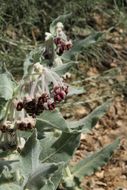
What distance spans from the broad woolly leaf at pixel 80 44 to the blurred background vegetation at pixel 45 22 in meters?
0.95

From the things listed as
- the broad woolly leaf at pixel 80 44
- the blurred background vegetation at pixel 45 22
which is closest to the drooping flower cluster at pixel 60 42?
the broad woolly leaf at pixel 80 44

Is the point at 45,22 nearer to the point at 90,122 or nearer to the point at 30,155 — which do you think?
the point at 90,122

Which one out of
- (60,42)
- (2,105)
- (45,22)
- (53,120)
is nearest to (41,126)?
(53,120)

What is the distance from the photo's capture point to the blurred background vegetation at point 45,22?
3396 millimetres

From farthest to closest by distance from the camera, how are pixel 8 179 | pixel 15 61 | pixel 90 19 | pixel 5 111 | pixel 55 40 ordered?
pixel 90 19
pixel 15 61
pixel 55 40
pixel 5 111
pixel 8 179

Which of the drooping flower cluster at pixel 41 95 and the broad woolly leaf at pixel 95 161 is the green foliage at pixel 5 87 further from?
the broad woolly leaf at pixel 95 161

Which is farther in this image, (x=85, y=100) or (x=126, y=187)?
(x=85, y=100)

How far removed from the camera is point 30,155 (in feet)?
5.37

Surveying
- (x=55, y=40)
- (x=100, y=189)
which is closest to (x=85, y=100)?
(x=100, y=189)

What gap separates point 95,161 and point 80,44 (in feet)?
1.63

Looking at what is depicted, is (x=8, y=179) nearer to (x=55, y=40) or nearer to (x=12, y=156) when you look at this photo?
(x=12, y=156)

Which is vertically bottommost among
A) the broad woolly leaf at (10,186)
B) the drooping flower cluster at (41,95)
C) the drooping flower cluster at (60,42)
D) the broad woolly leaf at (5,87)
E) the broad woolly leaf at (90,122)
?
the broad woolly leaf at (10,186)

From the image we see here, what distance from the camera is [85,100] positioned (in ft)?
11.3

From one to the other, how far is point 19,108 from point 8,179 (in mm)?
244
